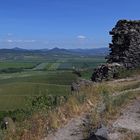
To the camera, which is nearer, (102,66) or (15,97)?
(102,66)

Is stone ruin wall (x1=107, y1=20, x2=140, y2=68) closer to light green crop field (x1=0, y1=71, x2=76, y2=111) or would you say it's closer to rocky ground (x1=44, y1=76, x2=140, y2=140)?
rocky ground (x1=44, y1=76, x2=140, y2=140)

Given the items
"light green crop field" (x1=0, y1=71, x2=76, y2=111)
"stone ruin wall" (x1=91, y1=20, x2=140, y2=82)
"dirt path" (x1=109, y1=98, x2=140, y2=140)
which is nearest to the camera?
"dirt path" (x1=109, y1=98, x2=140, y2=140)

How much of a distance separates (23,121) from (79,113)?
1.59 m

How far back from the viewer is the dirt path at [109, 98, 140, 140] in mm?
8213

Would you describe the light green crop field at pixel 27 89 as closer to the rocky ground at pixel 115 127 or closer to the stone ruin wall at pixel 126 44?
the stone ruin wall at pixel 126 44

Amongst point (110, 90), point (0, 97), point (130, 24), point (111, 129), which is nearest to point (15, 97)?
point (0, 97)

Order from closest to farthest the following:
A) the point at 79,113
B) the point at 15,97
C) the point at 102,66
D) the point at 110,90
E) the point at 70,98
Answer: the point at 79,113
the point at 70,98
the point at 110,90
the point at 102,66
the point at 15,97

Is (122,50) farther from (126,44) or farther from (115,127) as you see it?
(115,127)

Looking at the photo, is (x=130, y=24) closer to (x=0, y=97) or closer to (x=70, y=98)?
(x=70, y=98)

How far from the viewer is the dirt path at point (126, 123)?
821 centimetres

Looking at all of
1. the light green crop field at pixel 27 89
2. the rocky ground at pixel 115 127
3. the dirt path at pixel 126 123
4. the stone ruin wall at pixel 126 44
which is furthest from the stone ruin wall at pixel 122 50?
the light green crop field at pixel 27 89

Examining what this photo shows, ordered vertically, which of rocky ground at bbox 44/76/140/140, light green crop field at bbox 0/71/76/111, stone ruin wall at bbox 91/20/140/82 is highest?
stone ruin wall at bbox 91/20/140/82

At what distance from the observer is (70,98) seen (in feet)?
37.8

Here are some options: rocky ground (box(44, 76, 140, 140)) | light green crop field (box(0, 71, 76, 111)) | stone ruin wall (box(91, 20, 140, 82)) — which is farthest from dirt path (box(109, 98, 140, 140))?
light green crop field (box(0, 71, 76, 111))
